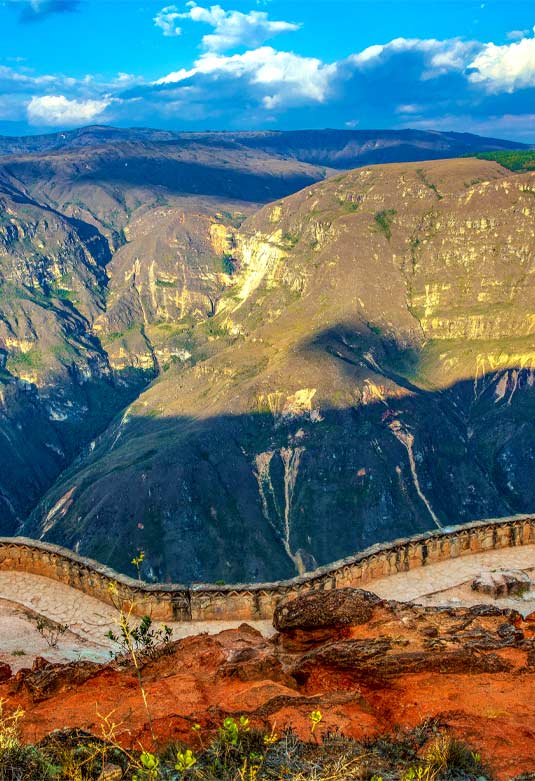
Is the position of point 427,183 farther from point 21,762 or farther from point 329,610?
point 21,762

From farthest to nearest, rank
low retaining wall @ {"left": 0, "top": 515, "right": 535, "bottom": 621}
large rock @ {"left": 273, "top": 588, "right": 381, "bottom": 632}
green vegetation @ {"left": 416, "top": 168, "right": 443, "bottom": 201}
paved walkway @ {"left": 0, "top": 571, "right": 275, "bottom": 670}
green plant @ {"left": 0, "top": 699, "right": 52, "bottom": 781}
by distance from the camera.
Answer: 1. green vegetation @ {"left": 416, "top": 168, "right": 443, "bottom": 201}
2. low retaining wall @ {"left": 0, "top": 515, "right": 535, "bottom": 621}
3. paved walkway @ {"left": 0, "top": 571, "right": 275, "bottom": 670}
4. large rock @ {"left": 273, "top": 588, "right": 381, "bottom": 632}
5. green plant @ {"left": 0, "top": 699, "right": 52, "bottom": 781}

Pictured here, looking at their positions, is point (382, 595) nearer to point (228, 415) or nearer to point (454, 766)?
point (454, 766)

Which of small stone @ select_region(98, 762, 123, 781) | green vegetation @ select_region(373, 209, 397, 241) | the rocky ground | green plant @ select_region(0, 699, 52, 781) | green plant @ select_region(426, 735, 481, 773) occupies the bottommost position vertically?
the rocky ground

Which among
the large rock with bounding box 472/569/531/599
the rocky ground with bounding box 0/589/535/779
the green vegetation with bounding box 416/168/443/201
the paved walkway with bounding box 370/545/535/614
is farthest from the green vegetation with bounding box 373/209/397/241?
the rocky ground with bounding box 0/589/535/779

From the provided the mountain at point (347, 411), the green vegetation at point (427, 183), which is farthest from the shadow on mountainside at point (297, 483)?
the green vegetation at point (427, 183)

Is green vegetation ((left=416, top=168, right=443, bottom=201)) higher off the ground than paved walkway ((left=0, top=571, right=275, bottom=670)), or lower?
higher

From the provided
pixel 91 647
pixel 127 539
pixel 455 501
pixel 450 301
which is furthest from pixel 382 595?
pixel 450 301

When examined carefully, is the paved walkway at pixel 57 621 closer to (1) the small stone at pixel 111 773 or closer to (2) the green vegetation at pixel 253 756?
(2) the green vegetation at pixel 253 756

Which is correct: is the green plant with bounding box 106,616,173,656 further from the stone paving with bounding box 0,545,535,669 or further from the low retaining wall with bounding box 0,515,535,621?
the low retaining wall with bounding box 0,515,535,621
